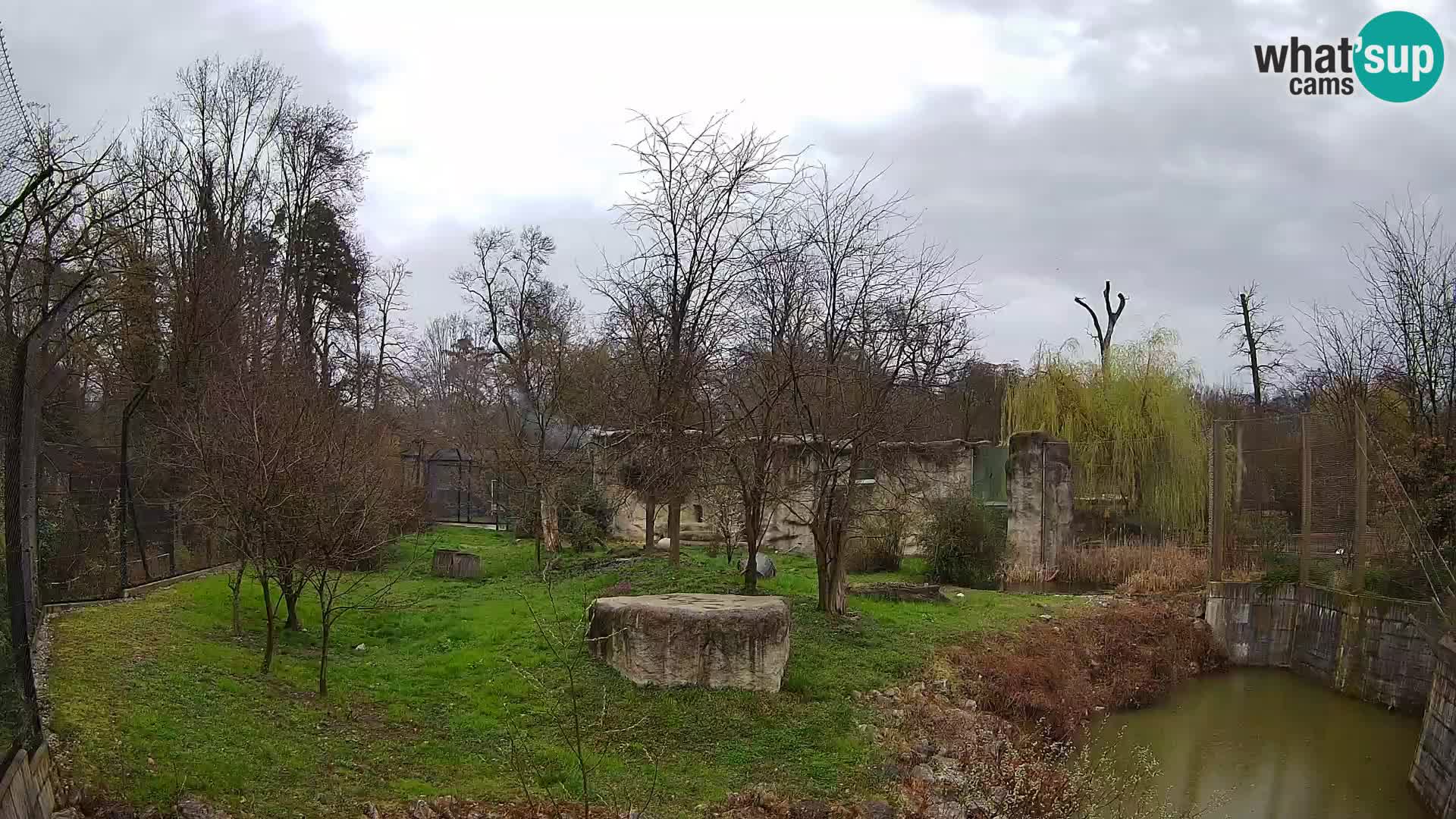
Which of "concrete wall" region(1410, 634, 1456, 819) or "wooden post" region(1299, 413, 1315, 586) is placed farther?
"wooden post" region(1299, 413, 1315, 586)

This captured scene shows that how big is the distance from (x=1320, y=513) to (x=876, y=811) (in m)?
9.93

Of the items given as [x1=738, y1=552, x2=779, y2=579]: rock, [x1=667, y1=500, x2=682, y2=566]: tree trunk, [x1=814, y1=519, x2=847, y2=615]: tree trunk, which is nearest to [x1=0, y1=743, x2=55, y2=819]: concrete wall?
[x1=814, y1=519, x2=847, y2=615]: tree trunk

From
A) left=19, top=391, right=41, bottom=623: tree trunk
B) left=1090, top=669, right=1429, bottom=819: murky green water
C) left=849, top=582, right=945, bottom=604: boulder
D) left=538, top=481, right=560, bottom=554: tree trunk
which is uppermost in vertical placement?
left=19, top=391, right=41, bottom=623: tree trunk

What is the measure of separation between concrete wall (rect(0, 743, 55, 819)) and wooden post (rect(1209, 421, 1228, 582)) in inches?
623

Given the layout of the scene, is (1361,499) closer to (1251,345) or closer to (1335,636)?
(1335,636)

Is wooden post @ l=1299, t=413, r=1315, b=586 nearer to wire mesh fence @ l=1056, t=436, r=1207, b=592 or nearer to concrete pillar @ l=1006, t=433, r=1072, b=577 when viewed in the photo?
wire mesh fence @ l=1056, t=436, r=1207, b=592

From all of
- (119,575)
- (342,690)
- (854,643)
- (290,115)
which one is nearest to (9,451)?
(342,690)

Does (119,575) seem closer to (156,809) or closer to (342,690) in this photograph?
(342,690)

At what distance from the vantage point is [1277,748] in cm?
1183

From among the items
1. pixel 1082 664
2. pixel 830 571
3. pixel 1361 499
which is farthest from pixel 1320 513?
pixel 830 571

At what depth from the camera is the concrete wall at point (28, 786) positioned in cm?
495

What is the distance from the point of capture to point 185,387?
17.6 meters

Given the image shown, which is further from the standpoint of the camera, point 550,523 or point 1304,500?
point 550,523

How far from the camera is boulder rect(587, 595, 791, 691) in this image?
9766 mm
